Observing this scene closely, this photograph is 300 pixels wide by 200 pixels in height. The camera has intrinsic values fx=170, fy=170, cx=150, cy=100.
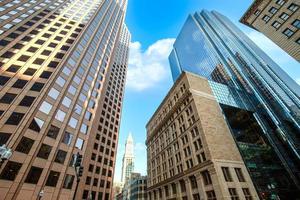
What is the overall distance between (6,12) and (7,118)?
114 feet

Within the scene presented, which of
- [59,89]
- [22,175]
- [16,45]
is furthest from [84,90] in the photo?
[22,175]

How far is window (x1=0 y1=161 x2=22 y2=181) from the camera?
83.1 feet

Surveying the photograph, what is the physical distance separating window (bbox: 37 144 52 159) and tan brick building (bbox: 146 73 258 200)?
28.7 m

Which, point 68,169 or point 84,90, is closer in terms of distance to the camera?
point 68,169

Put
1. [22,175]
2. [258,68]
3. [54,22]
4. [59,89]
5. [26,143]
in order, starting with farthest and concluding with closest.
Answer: [258,68]
[54,22]
[59,89]
[26,143]
[22,175]

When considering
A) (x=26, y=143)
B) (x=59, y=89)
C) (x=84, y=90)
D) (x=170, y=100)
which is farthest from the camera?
(x=170, y=100)

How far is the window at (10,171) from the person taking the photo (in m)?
25.3

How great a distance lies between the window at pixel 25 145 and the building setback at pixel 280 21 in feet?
167

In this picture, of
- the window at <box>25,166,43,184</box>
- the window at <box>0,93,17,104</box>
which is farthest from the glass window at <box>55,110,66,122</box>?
the window at <box>25,166,43,184</box>

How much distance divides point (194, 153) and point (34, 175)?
3070 cm

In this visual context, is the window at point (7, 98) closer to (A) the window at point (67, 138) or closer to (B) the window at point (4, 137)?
(B) the window at point (4, 137)

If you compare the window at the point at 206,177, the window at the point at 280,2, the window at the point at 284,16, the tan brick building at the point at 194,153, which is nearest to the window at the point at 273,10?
the window at the point at 280,2

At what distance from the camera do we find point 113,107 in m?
69.1

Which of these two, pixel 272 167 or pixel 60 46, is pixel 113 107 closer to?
pixel 60 46
